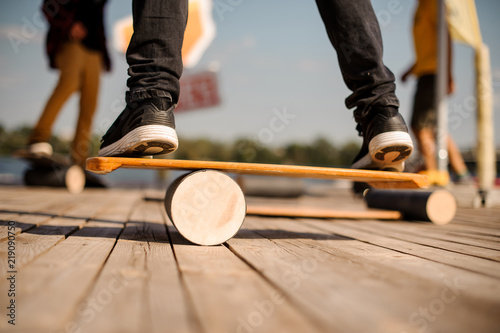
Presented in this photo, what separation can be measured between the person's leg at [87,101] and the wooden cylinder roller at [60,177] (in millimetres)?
183

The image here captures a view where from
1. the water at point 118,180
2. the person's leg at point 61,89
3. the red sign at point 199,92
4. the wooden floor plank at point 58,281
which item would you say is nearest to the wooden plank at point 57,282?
the wooden floor plank at point 58,281

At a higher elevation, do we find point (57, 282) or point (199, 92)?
point (199, 92)

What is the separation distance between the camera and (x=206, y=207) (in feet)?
3.59

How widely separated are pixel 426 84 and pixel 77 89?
3.58 metres

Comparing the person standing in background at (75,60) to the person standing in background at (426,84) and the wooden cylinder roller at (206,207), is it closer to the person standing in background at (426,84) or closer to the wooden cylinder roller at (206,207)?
the wooden cylinder roller at (206,207)

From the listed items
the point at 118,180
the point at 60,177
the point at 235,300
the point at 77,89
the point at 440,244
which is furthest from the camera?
the point at 118,180

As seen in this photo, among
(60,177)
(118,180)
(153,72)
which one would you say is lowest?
(118,180)

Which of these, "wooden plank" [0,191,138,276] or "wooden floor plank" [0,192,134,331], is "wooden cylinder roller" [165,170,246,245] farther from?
"wooden plank" [0,191,138,276]

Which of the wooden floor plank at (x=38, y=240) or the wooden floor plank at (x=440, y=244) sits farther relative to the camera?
the wooden floor plank at (x=440, y=244)

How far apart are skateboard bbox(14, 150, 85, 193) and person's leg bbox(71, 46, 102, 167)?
17 centimetres

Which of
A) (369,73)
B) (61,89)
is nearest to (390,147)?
(369,73)

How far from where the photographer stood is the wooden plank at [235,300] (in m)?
0.52

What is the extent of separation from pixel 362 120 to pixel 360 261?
1.99 feet

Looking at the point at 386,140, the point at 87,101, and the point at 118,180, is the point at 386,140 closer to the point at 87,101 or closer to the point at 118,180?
the point at 87,101
